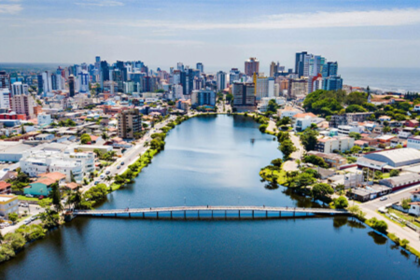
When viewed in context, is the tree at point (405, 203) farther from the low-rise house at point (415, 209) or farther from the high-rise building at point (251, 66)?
the high-rise building at point (251, 66)

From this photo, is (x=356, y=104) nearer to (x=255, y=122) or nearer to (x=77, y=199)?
(x=255, y=122)

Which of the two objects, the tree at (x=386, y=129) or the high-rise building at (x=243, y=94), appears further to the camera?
the high-rise building at (x=243, y=94)

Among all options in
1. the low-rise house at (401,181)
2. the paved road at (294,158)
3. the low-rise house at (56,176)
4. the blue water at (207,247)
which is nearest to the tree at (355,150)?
the paved road at (294,158)

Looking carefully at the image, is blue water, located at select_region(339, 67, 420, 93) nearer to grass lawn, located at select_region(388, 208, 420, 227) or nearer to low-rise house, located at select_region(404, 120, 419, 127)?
low-rise house, located at select_region(404, 120, 419, 127)

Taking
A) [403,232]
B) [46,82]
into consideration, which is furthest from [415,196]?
[46,82]

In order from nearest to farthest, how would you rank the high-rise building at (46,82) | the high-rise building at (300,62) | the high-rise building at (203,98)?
the high-rise building at (203,98) → the high-rise building at (46,82) → the high-rise building at (300,62)

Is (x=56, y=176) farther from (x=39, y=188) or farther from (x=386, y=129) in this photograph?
(x=386, y=129)

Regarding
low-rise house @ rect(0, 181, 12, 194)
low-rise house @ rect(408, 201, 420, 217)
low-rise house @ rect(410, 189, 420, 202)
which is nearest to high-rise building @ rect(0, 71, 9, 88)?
low-rise house @ rect(0, 181, 12, 194)
